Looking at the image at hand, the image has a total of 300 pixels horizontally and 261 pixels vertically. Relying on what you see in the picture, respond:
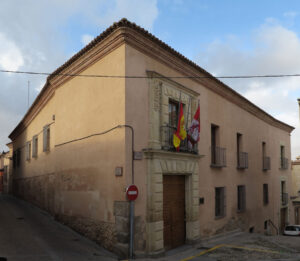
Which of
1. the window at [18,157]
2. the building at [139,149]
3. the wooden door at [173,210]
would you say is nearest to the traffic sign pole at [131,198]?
the building at [139,149]

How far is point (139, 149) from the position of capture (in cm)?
899

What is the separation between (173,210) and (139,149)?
8.59 ft

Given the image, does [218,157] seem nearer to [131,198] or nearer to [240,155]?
[240,155]

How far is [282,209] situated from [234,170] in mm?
8888

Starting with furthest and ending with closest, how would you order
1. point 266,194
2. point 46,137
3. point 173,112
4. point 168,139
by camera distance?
point 266,194
point 46,137
point 173,112
point 168,139

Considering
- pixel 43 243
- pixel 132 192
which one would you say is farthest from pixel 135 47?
pixel 43 243

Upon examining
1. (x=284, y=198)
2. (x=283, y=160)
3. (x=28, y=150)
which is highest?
(x=28, y=150)

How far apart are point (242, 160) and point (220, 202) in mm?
2840

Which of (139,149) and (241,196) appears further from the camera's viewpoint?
(241,196)

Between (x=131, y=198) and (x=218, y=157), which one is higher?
(x=218, y=157)

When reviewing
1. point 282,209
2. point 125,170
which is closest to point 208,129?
point 125,170

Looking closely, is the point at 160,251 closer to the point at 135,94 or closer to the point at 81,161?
the point at 81,161

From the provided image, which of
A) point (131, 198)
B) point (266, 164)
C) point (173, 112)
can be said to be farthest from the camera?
point (266, 164)

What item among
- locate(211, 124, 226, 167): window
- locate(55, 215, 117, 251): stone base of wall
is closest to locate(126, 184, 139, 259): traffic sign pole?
locate(55, 215, 117, 251): stone base of wall
